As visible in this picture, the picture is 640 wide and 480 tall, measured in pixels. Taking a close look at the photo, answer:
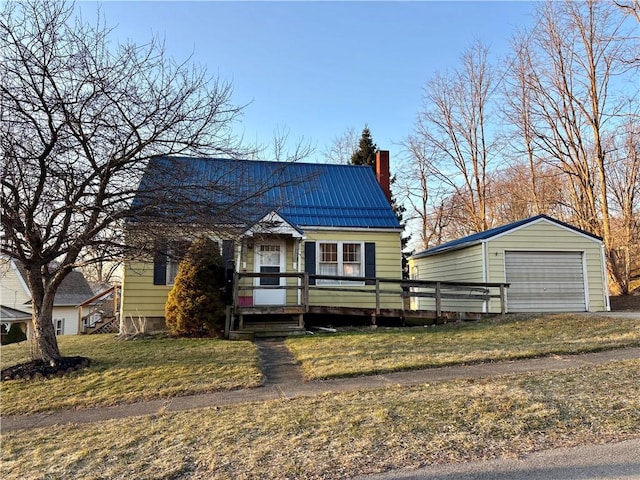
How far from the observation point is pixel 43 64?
24.2 ft

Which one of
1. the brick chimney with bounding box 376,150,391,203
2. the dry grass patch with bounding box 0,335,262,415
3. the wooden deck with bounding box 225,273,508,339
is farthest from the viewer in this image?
the brick chimney with bounding box 376,150,391,203

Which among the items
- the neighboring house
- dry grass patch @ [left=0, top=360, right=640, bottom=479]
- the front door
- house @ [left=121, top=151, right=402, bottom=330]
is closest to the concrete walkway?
dry grass patch @ [left=0, top=360, right=640, bottom=479]

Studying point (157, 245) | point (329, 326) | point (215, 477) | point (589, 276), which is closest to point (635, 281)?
point (589, 276)

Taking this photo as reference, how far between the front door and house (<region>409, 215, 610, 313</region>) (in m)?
6.55

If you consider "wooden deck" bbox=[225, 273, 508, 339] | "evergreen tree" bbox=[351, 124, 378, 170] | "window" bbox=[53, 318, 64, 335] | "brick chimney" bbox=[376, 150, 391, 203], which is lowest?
"window" bbox=[53, 318, 64, 335]

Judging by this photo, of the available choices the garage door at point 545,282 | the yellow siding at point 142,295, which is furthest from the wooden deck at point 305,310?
the yellow siding at point 142,295

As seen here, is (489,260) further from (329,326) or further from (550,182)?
(550,182)

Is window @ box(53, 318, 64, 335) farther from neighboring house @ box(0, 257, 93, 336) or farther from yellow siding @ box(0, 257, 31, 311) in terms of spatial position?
yellow siding @ box(0, 257, 31, 311)

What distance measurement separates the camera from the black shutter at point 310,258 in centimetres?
1435

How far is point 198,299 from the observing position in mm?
11422

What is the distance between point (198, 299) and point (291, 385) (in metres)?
5.32

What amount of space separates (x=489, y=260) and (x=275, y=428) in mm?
11710

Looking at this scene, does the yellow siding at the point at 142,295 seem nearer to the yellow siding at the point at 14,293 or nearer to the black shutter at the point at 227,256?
the black shutter at the point at 227,256

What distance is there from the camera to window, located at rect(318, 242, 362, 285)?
14.7m
